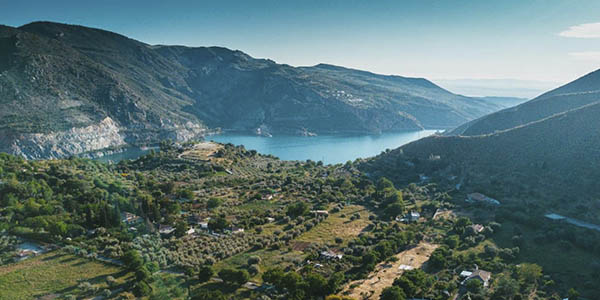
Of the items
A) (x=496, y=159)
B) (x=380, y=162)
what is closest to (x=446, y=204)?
(x=496, y=159)

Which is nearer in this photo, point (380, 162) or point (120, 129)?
point (380, 162)

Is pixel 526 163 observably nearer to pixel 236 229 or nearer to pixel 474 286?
pixel 474 286

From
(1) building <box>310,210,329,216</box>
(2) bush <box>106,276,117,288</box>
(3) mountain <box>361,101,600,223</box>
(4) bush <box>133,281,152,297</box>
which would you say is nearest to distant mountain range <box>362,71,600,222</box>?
(3) mountain <box>361,101,600,223</box>

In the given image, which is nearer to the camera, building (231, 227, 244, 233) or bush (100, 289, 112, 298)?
bush (100, 289, 112, 298)

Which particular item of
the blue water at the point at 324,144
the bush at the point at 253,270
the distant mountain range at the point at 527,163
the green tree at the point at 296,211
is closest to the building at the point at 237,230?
the green tree at the point at 296,211

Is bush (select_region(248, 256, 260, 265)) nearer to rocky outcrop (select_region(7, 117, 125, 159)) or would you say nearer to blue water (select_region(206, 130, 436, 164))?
blue water (select_region(206, 130, 436, 164))

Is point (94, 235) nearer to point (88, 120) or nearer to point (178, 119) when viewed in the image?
point (88, 120)
